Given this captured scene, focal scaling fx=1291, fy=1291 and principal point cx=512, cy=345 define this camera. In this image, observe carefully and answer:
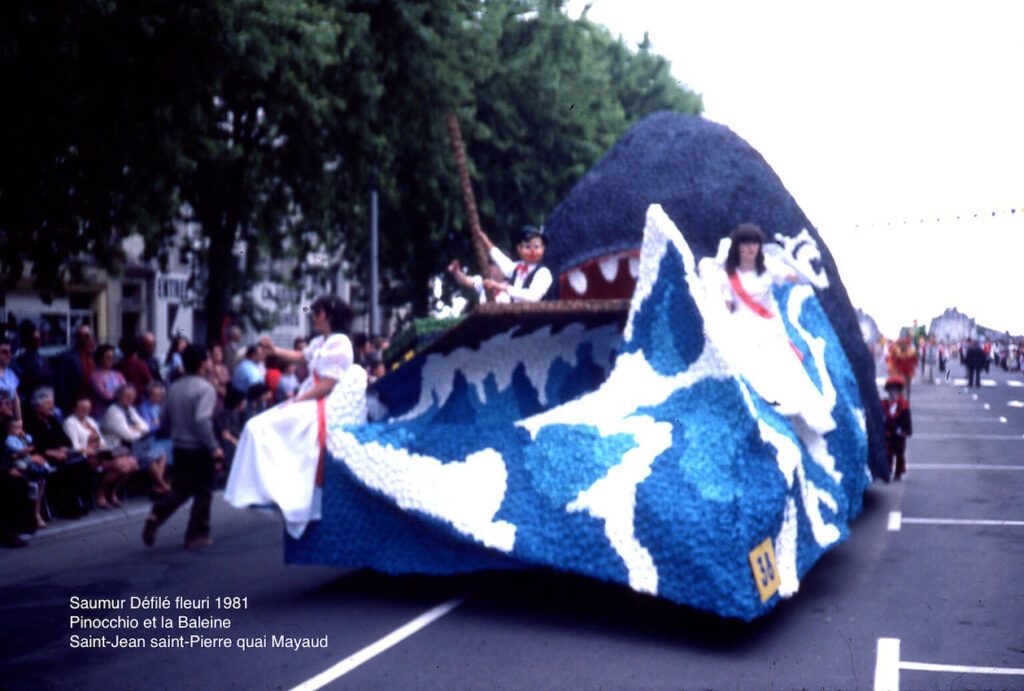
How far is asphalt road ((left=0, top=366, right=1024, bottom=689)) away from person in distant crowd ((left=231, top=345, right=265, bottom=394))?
492cm

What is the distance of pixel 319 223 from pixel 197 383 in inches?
438

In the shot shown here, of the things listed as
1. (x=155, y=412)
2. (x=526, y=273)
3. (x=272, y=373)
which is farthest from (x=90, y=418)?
(x=526, y=273)

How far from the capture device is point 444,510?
6.84 meters

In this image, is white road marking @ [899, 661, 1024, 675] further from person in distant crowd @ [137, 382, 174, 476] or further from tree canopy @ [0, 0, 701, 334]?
person in distant crowd @ [137, 382, 174, 476]

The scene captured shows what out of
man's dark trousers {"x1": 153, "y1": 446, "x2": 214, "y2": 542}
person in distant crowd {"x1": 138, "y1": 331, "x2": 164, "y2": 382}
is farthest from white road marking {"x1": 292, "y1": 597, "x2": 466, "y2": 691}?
person in distant crowd {"x1": 138, "y1": 331, "x2": 164, "y2": 382}

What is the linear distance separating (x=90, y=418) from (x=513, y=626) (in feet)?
23.9

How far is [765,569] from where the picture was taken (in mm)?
6207

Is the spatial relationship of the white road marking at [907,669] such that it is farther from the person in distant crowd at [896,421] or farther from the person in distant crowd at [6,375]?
the person in distant crowd at [6,375]

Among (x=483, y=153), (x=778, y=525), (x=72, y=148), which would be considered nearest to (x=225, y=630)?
(x=778, y=525)

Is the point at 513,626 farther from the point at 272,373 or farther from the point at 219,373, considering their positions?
the point at 272,373

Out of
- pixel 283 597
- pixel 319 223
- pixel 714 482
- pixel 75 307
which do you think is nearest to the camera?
pixel 714 482

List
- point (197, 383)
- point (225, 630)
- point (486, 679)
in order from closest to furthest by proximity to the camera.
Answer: point (486, 679) → point (225, 630) → point (197, 383)

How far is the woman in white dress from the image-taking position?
7566 millimetres

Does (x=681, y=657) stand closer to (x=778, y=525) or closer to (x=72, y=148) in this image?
(x=778, y=525)
